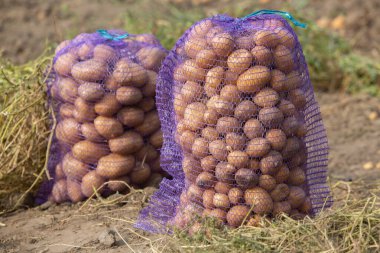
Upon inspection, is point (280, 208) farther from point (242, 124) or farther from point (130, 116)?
point (130, 116)

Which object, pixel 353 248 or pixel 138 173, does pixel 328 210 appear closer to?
pixel 353 248

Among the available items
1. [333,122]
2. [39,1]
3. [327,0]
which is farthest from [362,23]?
[39,1]

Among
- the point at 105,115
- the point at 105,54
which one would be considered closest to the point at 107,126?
the point at 105,115

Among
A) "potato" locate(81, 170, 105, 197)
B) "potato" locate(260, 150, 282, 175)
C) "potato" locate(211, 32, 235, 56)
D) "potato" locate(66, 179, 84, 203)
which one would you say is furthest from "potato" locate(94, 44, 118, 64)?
"potato" locate(260, 150, 282, 175)

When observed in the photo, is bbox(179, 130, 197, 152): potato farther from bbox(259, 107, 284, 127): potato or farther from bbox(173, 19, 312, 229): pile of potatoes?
bbox(259, 107, 284, 127): potato

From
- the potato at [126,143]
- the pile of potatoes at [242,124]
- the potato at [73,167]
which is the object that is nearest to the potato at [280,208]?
the pile of potatoes at [242,124]

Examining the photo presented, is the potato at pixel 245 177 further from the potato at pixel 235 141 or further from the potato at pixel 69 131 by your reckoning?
the potato at pixel 69 131

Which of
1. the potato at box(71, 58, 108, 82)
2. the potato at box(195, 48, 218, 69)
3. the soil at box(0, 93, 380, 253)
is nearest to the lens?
the potato at box(195, 48, 218, 69)
